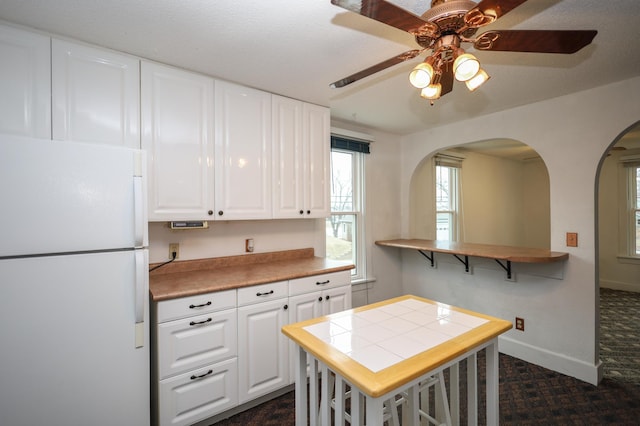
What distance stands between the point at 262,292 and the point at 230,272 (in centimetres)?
37

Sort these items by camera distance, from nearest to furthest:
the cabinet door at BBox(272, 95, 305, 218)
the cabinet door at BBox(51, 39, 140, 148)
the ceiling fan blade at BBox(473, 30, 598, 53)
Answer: the ceiling fan blade at BBox(473, 30, 598, 53)
the cabinet door at BBox(51, 39, 140, 148)
the cabinet door at BBox(272, 95, 305, 218)

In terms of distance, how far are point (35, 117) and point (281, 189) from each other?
153 cm

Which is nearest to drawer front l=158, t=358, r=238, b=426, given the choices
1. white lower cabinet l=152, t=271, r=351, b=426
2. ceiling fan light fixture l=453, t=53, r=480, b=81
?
white lower cabinet l=152, t=271, r=351, b=426

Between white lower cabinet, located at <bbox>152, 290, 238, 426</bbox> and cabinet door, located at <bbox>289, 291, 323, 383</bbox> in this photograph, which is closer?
white lower cabinet, located at <bbox>152, 290, 238, 426</bbox>

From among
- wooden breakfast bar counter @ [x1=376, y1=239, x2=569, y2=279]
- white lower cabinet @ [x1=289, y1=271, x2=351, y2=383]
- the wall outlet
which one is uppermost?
the wall outlet

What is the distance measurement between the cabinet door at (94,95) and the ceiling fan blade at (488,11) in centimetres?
186

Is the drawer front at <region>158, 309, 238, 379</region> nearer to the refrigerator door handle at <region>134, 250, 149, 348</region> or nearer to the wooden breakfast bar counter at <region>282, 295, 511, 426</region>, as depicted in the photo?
the refrigerator door handle at <region>134, 250, 149, 348</region>

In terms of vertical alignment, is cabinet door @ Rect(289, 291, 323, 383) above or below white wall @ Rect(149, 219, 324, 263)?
below

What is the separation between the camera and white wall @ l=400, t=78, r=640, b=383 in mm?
2307

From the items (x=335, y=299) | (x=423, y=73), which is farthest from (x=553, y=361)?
(x=423, y=73)

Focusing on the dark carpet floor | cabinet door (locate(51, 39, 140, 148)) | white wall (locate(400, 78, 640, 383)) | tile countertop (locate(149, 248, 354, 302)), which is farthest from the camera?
white wall (locate(400, 78, 640, 383))

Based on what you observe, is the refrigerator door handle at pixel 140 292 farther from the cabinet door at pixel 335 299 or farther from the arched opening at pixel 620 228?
the arched opening at pixel 620 228

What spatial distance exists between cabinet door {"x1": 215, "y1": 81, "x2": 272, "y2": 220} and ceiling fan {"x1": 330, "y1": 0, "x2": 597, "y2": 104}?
1.26 meters

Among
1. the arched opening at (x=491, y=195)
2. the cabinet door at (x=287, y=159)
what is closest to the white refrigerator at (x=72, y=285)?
the cabinet door at (x=287, y=159)
